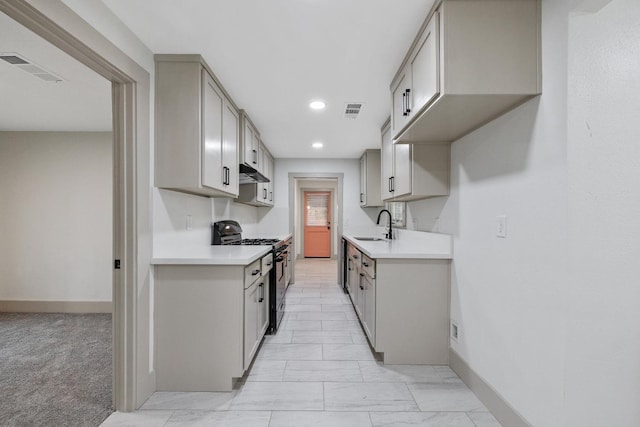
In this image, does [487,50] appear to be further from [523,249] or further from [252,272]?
[252,272]

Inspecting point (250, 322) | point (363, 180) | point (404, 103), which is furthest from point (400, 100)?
point (363, 180)

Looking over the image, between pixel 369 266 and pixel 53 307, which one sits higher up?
pixel 369 266

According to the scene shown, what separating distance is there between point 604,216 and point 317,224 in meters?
7.93

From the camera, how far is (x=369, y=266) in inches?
104

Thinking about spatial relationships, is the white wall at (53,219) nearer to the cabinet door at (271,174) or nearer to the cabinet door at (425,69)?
the cabinet door at (271,174)

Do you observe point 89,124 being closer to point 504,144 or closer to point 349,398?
point 349,398

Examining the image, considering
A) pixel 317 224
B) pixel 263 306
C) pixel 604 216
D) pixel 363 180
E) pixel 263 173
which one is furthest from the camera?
pixel 317 224

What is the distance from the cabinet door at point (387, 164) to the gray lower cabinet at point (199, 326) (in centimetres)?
197

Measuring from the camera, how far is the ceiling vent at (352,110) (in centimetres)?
297

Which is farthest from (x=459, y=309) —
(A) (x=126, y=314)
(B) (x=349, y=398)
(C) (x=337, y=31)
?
(A) (x=126, y=314)

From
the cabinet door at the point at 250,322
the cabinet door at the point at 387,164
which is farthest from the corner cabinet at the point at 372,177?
the cabinet door at the point at 250,322

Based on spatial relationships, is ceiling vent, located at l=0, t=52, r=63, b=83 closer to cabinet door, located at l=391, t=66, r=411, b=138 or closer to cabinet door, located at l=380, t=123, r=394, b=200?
cabinet door, located at l=391, t=66, r=411, b=138

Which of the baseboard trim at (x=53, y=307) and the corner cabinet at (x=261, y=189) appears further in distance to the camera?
the corner cabinet at (x=261, y=189)

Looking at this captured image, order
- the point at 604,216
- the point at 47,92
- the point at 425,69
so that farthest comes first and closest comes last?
the point at 47,92
the point at 425,69
the point at 604,216
